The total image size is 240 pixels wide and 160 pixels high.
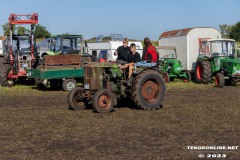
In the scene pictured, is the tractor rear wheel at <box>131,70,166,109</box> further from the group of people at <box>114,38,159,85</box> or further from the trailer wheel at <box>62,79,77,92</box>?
the trailer wheel at <box>62,79,77,92</box>

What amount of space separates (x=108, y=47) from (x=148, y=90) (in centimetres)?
1175

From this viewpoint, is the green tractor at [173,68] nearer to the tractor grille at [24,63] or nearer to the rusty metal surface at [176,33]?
the rusty metal surface at [176,33]

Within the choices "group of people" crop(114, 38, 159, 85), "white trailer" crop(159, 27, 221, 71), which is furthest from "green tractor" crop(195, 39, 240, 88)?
"group of people" crop(114, 38, 159, 85)

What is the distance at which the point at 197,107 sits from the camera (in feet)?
34.8

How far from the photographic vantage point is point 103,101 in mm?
9625

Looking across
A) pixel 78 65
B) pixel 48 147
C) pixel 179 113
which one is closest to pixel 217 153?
pixel 48 147

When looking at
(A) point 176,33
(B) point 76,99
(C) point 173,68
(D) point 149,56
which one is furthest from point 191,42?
(B) point 76,99

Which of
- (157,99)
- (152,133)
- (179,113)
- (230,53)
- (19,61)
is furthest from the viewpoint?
(230,53)

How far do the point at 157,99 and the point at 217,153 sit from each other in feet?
14.9

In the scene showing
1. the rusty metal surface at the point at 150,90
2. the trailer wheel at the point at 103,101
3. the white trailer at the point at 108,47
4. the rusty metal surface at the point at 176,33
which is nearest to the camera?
the trailer wheel at the point at 103,101

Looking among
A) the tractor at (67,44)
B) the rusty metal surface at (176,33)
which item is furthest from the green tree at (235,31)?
the tractor at (67,44)

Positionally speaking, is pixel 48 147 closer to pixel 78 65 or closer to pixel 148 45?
pixel 148 45

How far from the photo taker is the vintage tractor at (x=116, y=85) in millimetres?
10031

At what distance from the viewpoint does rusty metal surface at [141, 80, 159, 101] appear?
33.6 ft
